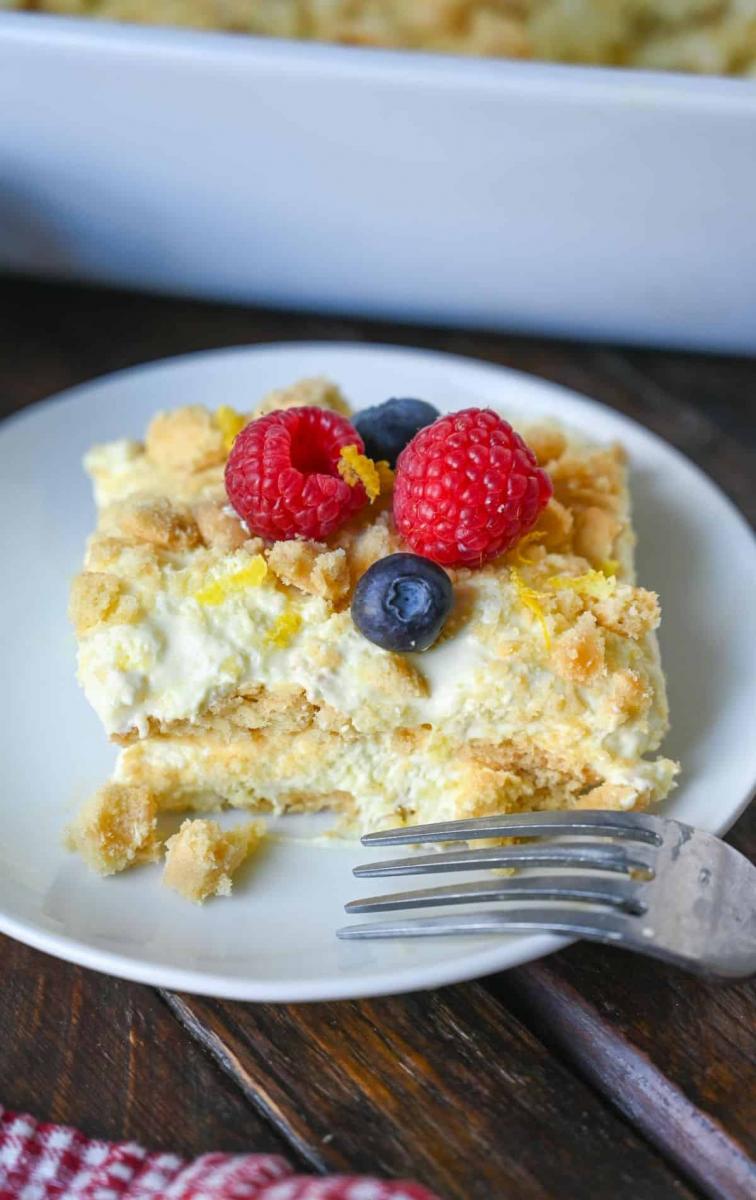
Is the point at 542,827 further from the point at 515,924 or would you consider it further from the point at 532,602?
the point at 532,602

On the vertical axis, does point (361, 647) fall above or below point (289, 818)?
above

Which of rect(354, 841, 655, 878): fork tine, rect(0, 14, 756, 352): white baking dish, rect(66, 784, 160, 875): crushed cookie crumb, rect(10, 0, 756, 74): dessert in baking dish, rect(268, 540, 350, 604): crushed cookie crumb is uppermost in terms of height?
rect(10, 0, 756, 74): dessert in baking dish

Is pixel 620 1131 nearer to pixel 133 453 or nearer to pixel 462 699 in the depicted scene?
pixel 462 699

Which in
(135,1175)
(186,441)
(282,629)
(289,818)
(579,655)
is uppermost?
(579,655)

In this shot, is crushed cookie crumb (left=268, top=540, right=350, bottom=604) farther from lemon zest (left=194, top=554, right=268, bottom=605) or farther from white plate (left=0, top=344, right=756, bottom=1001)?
white plate (left=0, top=344, right=756, bottom=1001)

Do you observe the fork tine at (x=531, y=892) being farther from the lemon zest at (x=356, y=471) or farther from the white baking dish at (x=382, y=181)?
the white baking dish at (x=382, y=181)

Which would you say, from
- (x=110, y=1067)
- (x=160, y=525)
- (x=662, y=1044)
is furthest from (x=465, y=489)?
(x=110, y=1067)

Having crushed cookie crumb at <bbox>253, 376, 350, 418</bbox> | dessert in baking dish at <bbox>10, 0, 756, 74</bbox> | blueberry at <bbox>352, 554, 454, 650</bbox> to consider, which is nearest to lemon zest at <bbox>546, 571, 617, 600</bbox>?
blueberry at <bbox>352, 554, 454, 650</bbox>
